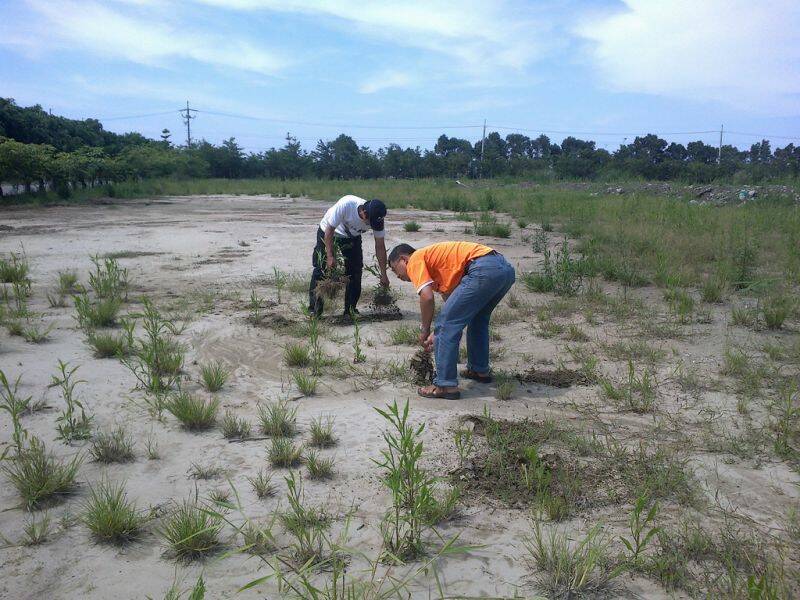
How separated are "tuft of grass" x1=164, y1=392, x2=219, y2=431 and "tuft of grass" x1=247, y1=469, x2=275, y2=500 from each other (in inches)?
31.8

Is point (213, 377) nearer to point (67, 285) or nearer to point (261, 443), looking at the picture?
point (261, 443)

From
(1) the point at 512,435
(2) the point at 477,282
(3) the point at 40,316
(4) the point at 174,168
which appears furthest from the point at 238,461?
(4) the point at 174,168

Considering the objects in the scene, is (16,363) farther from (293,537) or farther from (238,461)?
(293,537)

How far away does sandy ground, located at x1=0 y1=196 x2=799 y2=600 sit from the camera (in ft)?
8.64

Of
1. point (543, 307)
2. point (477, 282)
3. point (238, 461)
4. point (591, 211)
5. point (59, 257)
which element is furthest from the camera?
point (591, 211)

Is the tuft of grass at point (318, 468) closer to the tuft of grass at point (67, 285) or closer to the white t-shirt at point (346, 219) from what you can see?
the white t-shirt at point (346, 219)

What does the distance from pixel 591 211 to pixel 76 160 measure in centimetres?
2076

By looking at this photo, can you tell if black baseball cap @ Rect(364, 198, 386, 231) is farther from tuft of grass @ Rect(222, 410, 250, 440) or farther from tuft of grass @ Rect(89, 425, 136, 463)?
tuft of grass @ Rect(89, 425, 136, 463)

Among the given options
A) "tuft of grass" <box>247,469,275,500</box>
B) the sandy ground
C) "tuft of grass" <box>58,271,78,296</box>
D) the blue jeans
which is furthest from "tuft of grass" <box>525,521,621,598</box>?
"tuft of grass" <box>58,271,78,296</box>

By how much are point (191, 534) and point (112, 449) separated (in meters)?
1.11

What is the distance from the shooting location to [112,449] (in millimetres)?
3576

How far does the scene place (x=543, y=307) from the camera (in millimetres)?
6918

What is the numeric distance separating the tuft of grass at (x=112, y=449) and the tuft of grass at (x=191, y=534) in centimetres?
88

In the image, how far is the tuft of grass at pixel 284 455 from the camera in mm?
3533
